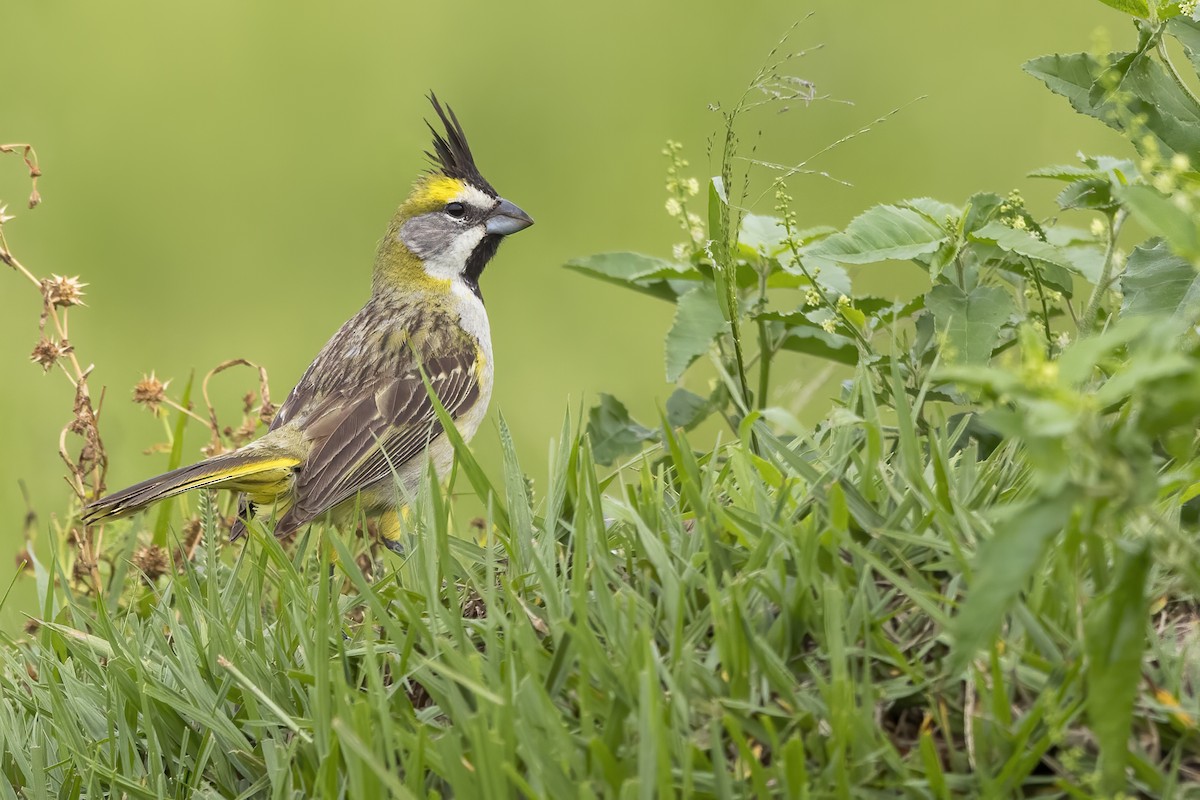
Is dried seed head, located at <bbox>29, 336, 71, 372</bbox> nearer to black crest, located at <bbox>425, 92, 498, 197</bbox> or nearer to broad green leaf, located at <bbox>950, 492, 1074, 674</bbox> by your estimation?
black crest, located at <bbox>425, 92, 498, 197</bbox>

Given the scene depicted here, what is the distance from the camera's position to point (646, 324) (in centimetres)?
980

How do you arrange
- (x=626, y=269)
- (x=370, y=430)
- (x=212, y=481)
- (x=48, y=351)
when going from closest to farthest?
(x=48, y=351) < (x=212, y=481) < (x=626, y=269) < (x=370, y=430)

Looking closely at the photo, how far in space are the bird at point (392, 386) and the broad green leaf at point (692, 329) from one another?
0.78 m

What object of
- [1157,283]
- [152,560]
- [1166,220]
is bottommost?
[152,560]

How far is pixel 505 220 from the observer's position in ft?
21.4

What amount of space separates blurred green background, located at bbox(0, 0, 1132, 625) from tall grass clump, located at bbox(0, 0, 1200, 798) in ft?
14.6

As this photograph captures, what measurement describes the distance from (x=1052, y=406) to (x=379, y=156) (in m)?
9.98

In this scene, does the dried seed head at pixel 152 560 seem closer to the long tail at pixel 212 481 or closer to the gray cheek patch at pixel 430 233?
the long tail at pixel 212 481

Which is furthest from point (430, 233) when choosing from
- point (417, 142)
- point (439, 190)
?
point (417, 142)

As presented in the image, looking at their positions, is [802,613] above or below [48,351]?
below

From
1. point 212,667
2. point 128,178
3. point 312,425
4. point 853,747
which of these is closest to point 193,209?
point 128,178

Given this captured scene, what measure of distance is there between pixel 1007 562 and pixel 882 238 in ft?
7.29

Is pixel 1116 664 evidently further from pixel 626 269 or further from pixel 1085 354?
pixel 626 269

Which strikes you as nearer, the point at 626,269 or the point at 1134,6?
the point at 1134,6
